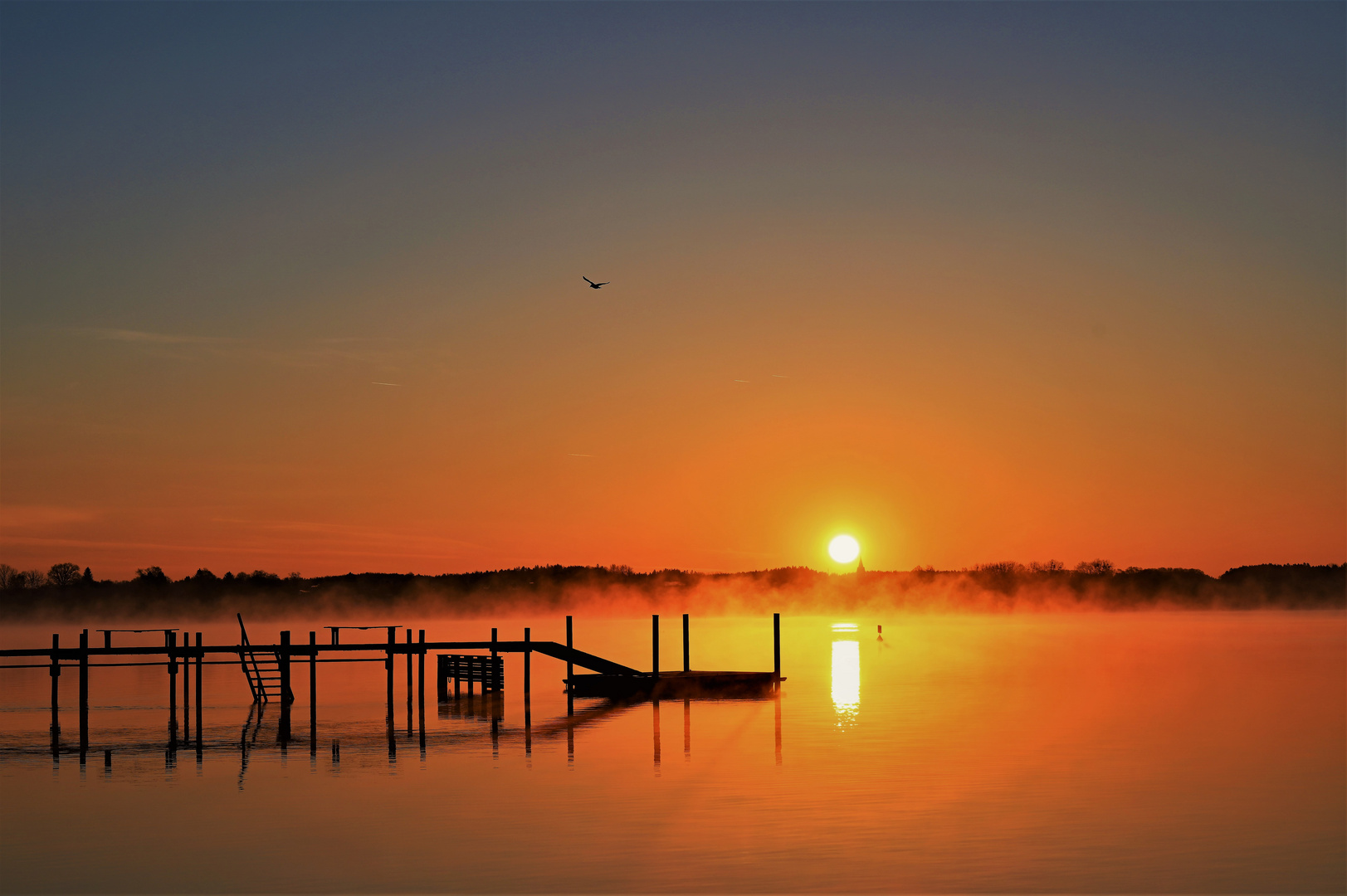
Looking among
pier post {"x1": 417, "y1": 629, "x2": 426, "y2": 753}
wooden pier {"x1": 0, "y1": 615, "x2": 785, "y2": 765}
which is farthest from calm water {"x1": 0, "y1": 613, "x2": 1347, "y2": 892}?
wooden pier {"x1": 0, "y1": 615, "x2": 785, "y2": 765}

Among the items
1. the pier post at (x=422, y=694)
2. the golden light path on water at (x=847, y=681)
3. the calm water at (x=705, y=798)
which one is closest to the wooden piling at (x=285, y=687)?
the calm water at (x=705, y=798)

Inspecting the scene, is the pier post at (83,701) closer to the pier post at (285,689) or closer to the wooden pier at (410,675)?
the wooden pier at (410,675)

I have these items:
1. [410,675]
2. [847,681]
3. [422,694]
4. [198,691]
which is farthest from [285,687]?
[847,681]

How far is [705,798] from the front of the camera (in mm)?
33062

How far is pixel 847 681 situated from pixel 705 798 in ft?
148

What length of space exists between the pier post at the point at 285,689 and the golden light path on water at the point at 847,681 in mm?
19835

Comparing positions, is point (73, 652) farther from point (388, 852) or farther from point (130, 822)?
point (388, 852)

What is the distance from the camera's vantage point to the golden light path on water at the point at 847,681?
55525mm

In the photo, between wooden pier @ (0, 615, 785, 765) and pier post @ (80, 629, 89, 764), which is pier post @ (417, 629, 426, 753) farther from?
pier post @ (80, 629, 89, 764)

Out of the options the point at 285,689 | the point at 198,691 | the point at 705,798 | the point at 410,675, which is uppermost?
the point at 198,691

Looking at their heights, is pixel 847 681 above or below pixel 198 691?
below

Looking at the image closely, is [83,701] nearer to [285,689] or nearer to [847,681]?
[285,689]

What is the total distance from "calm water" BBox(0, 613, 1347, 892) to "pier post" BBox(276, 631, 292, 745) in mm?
595

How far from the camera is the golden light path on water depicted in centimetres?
5553
